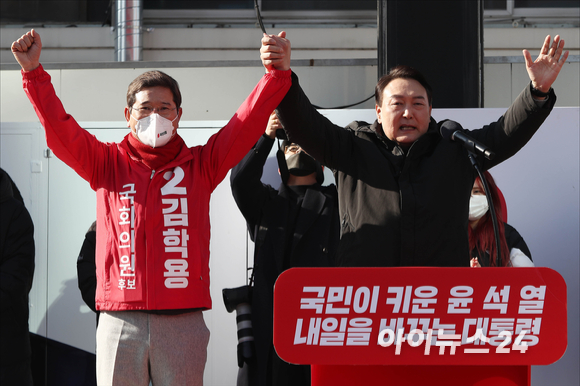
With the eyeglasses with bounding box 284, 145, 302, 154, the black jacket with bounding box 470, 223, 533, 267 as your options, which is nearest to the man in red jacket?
the eyeglasses with bounding box 284, 145, 302, 154

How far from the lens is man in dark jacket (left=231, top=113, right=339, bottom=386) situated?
10.6 feet

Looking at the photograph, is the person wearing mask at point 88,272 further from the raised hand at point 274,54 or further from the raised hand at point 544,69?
the raised hand at point 544,69

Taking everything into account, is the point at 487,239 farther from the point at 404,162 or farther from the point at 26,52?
the point at 26,52

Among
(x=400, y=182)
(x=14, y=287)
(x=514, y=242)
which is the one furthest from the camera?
(x=514, y=242)

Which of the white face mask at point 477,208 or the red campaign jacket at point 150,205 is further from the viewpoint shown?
the white face mask at point 477,208

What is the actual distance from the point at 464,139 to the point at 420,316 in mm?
713

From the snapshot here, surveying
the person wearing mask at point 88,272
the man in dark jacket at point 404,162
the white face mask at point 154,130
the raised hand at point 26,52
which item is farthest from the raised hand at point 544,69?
the person wearing mask at point 88,272

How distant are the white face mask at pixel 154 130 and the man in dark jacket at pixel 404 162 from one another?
1.38 feet

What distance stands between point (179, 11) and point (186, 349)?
5.13 meters

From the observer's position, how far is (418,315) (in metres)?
1.40

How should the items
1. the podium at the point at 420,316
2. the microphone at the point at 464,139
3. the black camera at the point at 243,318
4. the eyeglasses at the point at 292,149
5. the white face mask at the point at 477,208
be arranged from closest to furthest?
the podium at the point at 420,316, the microphone at the point at 464,139, the black camera at the point at 243,318, the white face mask at the point at 477,208, the eyeglasses at the point at 292,149

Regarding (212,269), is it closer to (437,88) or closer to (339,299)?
(437,88)

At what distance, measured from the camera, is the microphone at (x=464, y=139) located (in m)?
1.80

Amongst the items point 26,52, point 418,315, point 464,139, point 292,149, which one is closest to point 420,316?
point 418,315
